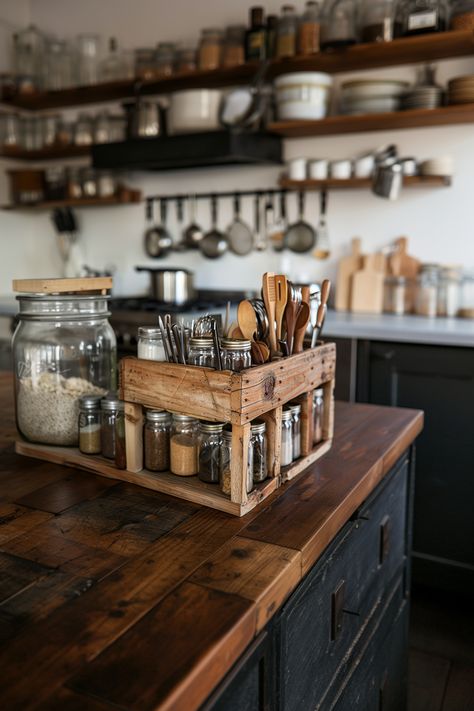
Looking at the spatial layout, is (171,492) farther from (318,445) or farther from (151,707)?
(151,707)

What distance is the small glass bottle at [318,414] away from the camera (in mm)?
1262

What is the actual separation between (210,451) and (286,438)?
0.52ft

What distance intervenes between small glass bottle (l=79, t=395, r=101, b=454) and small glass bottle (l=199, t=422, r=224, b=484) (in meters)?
0.23

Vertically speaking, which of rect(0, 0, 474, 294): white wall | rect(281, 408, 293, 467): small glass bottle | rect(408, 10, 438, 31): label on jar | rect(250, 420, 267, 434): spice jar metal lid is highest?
rect(408, 10, 438, 31): label on jar

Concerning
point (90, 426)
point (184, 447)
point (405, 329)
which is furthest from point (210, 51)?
point (184, 447)

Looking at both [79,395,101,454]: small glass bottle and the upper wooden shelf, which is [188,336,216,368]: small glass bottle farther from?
the upper wooden shelf

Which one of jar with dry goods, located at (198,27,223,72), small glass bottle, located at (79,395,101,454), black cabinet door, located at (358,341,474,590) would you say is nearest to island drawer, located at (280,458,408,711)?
small glass bottle, located at (79,395,101,454)

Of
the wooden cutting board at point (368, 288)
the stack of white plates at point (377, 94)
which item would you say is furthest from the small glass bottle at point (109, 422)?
the stack of white plates at point (377, 94)

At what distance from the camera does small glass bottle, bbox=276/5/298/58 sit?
3.04 metres

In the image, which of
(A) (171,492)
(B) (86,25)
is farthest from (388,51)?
(A) (171,492)

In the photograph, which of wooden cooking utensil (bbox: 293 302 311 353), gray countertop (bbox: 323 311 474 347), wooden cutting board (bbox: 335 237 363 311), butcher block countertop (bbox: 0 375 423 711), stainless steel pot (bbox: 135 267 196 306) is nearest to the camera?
butcher block countertop (bbox: 0 375 423 711)

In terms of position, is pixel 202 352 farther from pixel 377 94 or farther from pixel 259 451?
pixel 377 94

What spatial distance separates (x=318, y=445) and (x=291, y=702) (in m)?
0.45

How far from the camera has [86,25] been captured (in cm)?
397
